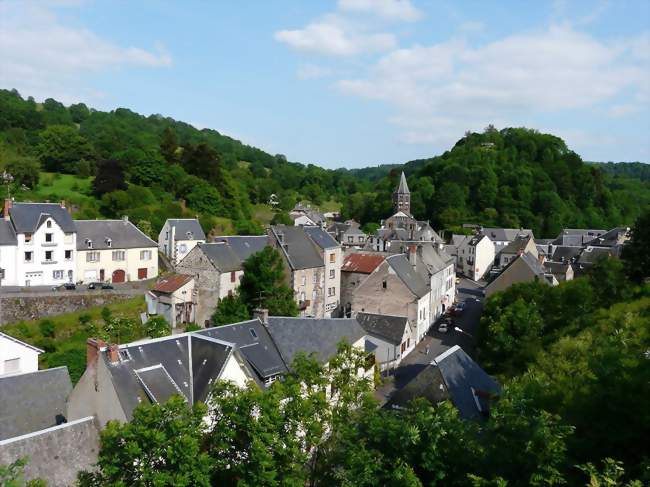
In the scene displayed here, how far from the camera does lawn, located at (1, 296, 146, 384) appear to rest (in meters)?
31.6

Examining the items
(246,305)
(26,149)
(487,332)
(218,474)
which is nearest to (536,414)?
(218,474)

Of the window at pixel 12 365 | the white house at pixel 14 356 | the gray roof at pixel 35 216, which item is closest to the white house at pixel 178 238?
the gray roof at pixel 35 216

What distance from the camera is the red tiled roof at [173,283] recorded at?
40.2 meters

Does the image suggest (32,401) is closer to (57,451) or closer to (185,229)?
(57,451)

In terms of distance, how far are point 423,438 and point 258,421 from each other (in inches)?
164

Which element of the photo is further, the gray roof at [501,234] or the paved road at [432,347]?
the gray roof at [501,234]

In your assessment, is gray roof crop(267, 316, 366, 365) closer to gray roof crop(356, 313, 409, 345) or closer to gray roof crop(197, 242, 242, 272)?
gray roof crop(356, 313, 409, 345)

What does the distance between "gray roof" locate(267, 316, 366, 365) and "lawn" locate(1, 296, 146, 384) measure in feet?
35.4

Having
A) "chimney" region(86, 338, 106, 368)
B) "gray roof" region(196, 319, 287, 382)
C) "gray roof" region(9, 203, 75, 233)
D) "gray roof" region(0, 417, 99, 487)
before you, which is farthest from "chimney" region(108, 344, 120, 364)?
"gray roof" region(9, 203, 75, 233)

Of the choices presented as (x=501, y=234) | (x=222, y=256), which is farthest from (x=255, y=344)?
(x=501, y=234)

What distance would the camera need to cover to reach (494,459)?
38.9 ft

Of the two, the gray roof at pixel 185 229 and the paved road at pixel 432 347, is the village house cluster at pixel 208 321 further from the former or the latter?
the paved road at pixel 432 347

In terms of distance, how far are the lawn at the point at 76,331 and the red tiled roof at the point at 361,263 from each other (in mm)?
18383

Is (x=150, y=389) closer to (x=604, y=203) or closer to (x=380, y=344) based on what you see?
(x=380, y=344)
